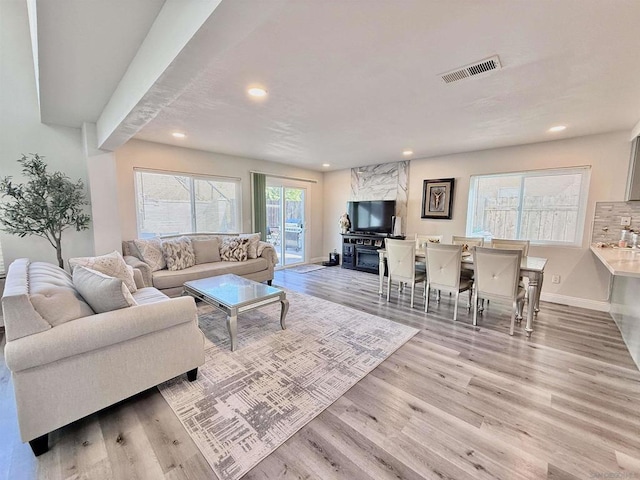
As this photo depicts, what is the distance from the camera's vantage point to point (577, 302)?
3.74 meters

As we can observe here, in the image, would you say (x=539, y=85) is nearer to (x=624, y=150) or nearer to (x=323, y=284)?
(x=624, y=150)

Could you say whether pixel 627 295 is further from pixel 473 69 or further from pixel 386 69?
pixel 386 69

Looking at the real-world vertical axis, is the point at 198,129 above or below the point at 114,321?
above

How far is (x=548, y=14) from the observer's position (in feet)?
4.58

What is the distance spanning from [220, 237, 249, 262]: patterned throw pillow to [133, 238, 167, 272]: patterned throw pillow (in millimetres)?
888

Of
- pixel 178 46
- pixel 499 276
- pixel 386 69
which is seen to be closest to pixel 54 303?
pixel 178 46

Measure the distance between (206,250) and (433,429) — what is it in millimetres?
3769

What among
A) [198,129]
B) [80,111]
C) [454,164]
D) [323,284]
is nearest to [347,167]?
[454,164]

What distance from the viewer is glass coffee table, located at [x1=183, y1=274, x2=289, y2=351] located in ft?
7.99

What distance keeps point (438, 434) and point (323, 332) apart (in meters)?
1.45

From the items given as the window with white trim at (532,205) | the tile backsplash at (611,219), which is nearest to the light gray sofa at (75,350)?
the window with white trim at (532,205)

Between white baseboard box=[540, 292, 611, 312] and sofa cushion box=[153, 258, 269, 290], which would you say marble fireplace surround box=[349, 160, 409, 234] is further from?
sofa cushion box=[153, 258, 269, 290]

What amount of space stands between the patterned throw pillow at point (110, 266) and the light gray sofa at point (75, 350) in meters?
0.74

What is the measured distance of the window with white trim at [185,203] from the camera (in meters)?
4.16
